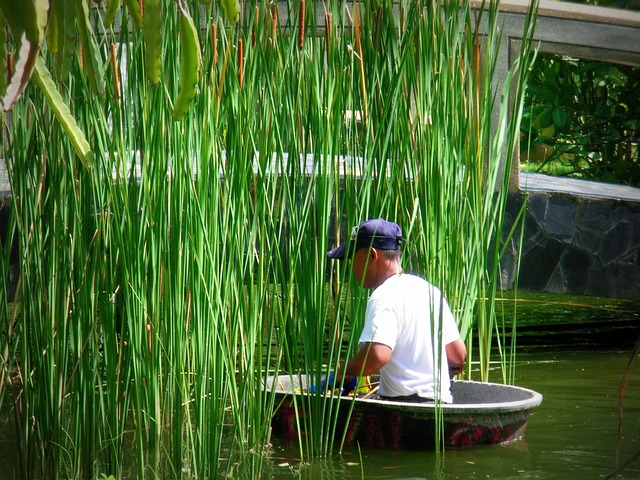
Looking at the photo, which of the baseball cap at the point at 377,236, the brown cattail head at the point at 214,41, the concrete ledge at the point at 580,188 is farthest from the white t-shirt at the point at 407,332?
the concrete ledge at the point at 580,188

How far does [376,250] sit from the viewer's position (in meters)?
3.72

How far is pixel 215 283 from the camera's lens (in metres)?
2.78

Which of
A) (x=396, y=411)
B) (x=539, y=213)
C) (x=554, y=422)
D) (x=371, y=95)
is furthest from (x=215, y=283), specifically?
(x=539, y=213)

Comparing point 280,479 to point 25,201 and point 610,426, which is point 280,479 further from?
point 610,426

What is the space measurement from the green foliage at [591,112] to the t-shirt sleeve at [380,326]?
477 centimetres

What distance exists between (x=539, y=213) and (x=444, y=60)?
249 cm

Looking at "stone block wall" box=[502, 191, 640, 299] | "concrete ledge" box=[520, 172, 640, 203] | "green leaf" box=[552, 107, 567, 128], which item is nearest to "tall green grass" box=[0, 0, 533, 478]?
"concrete ledge" box=[520, 172, 640, 203]

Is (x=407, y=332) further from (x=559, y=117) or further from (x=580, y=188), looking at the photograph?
(x=559, y=117)

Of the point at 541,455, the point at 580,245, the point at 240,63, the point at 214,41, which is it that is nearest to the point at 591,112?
the point at 580,245

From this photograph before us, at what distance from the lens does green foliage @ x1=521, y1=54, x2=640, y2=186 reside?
27.1 ft

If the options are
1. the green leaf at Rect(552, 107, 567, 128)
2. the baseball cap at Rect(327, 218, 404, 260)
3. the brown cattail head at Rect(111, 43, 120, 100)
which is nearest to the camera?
the brown cattail head at Rect(111, 43, 120, 100)

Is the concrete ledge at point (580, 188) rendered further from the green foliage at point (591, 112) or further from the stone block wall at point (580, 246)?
the green foliage at point (591, 112)

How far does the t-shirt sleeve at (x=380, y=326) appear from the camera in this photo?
376 centimetres

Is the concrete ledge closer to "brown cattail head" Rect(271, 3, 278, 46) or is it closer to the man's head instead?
the man's head
